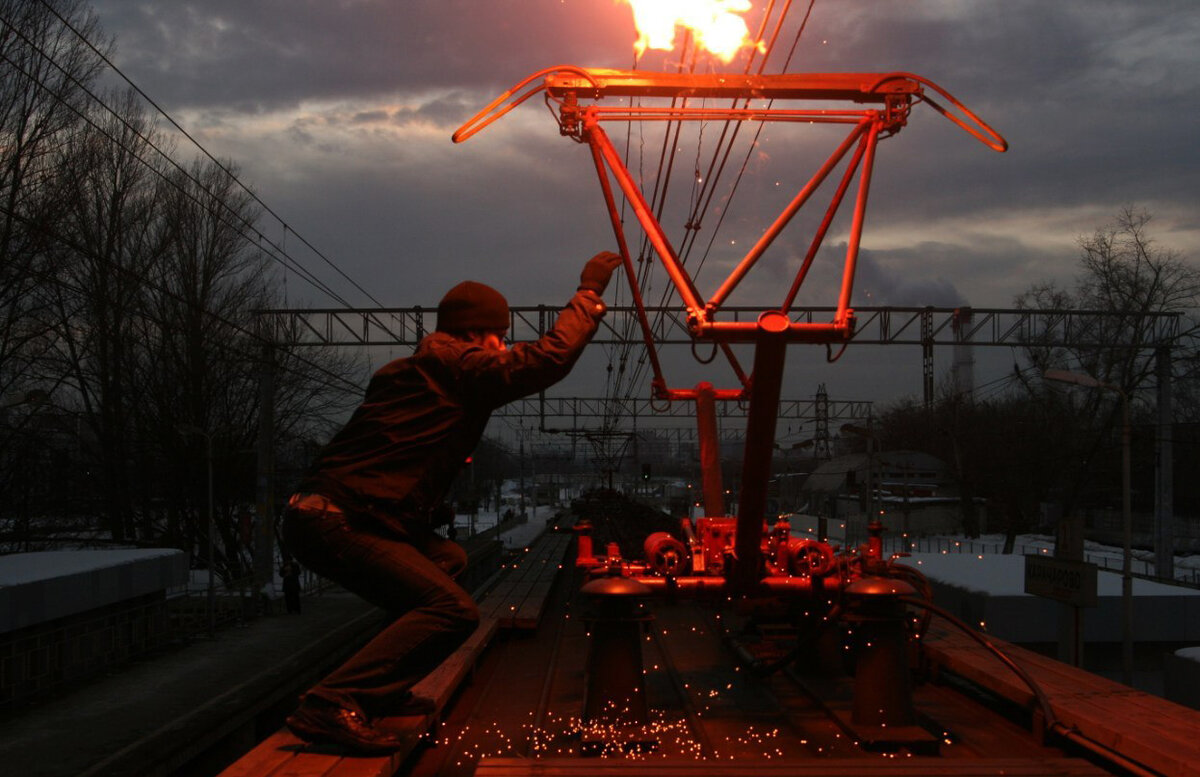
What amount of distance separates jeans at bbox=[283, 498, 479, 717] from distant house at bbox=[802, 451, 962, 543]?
32462mm

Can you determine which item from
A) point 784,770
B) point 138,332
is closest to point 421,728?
point 784,770

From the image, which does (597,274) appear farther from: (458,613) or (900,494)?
(900,494)

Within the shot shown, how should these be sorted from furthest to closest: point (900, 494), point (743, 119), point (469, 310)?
point (900, 494), point (743, 119), point (469, 310)

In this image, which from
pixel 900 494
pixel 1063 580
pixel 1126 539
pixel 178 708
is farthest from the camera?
pixel 900 494

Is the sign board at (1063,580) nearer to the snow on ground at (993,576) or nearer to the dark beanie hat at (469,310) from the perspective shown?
the snow on ground at (993,576)

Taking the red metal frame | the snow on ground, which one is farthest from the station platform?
the snow on ground

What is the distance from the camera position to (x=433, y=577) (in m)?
3.95

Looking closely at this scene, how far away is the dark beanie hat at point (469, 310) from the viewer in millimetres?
4180

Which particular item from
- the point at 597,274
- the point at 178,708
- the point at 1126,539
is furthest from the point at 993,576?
the point at 597,274

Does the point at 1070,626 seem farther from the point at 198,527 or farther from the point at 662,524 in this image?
the point at 198,527

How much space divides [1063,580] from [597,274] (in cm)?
1195

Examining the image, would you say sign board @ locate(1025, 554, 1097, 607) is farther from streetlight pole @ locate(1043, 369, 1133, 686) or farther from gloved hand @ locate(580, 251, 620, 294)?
gloved hand @ locate(580, 251, 620, 294)

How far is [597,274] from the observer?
4074mm

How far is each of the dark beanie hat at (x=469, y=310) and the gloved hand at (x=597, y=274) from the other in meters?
0.35
